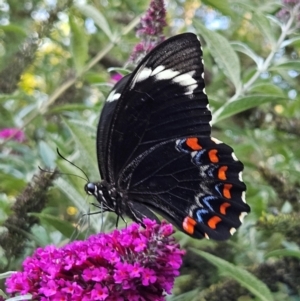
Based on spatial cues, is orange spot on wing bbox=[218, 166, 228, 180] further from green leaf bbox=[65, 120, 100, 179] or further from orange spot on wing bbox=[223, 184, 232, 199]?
green leaf bbox=[65, 120, 100, 179]

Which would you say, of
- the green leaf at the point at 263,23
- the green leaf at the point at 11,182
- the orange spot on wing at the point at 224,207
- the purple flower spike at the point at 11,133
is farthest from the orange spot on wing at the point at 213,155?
the purple flower spike at the point at 11,133

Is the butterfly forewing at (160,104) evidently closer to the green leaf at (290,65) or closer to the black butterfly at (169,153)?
the black butterfly at (169,153)

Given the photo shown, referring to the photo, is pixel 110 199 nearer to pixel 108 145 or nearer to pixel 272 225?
pixel 108 145

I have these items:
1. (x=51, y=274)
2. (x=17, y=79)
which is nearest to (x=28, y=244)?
(x=51, y=274)

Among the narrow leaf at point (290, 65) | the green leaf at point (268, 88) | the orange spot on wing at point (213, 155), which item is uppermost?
the narrow leaf at point (290, 65)

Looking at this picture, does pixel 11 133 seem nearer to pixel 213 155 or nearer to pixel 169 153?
pixel 169 153

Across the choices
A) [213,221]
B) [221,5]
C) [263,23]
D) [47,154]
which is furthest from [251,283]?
[221,5]

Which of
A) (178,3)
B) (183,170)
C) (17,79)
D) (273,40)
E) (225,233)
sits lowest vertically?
(225,233)
